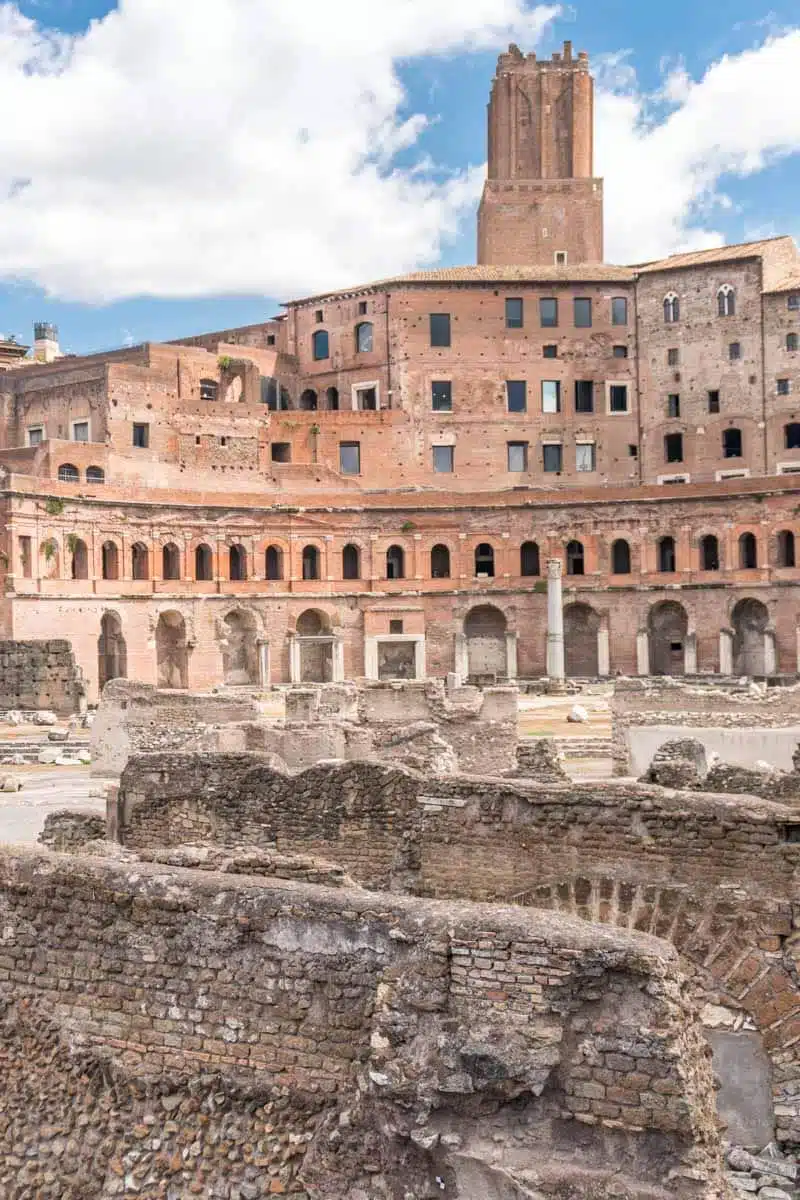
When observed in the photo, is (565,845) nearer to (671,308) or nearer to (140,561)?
(140,561)

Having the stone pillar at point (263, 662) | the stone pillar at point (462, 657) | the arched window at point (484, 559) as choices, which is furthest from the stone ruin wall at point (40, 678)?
the arched window at point (484, 559)

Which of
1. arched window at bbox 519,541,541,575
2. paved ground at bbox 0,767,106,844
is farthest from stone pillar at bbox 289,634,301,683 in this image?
paved ground at bbox 0,767,106,844

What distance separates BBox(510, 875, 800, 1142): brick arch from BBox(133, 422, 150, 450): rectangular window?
45.2 metres

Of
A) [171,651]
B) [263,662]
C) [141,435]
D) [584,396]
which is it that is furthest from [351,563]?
[584,396]

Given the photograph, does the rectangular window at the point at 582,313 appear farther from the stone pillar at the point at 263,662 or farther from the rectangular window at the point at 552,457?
the stone pillar at the point at 263,662

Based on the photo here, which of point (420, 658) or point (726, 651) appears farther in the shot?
point (420, 658)

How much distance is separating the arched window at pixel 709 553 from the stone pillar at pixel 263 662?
18946 mm

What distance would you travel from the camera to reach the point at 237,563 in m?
48.8

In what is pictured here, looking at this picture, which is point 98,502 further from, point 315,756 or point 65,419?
point 315,756

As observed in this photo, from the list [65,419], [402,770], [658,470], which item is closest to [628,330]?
[658,470]

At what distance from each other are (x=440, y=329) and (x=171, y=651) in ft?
67.2

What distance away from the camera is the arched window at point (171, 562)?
152 ft

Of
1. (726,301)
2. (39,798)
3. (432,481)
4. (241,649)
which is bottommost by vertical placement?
(39,798)

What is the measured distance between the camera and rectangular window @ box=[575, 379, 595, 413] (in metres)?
55.1
